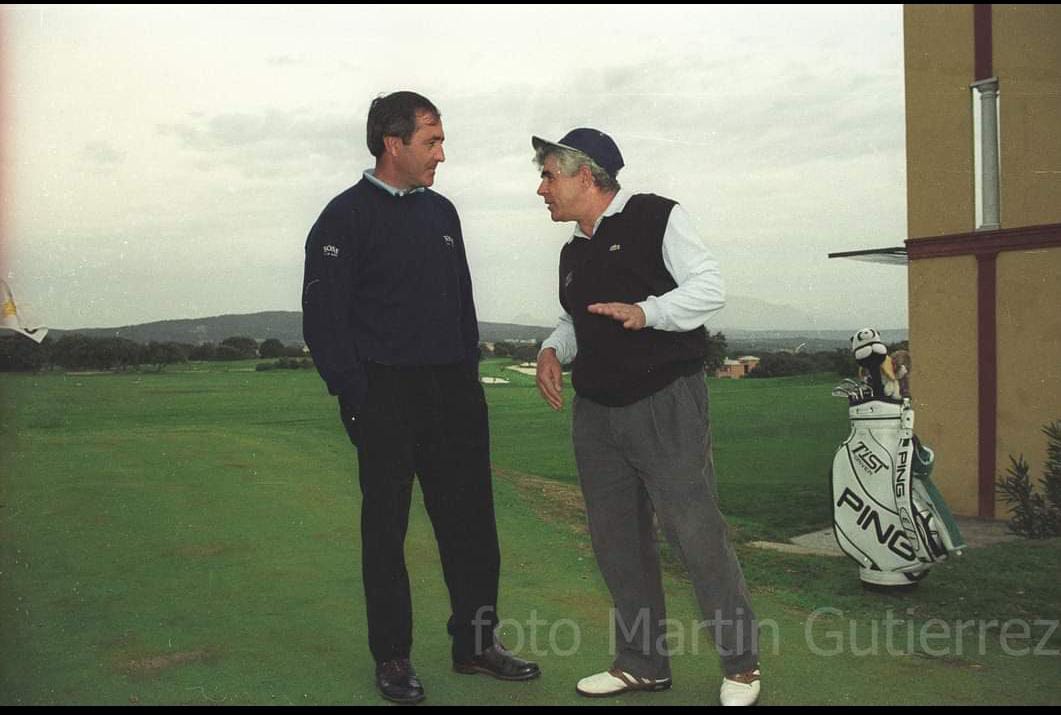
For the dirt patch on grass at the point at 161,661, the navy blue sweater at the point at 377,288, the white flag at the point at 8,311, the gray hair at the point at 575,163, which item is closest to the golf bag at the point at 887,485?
the gray hair at the point at 575,163

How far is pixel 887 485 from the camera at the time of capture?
473 centimetres

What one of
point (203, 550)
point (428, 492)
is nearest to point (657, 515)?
point (428, 492)

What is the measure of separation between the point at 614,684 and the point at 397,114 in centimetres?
201

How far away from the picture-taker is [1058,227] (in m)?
7.16

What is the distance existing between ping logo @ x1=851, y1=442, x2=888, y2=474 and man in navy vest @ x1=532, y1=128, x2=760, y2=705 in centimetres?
169

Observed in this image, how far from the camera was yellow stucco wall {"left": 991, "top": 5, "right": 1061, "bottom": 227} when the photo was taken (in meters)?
7.16

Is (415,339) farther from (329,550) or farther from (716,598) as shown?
(329,550)

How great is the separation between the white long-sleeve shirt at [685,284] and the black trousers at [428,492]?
806 mm

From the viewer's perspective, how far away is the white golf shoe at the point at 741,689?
3207 mm

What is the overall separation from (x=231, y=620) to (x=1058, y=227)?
594 centimetres

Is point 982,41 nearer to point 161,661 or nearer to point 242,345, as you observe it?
point 242,345

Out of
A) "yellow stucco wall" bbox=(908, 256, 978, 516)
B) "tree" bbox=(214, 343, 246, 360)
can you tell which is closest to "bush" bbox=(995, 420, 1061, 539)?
"yellow stucco wall" bbox=(908, 256, 978, 516)

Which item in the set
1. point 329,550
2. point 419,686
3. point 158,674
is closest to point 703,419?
point 419,686

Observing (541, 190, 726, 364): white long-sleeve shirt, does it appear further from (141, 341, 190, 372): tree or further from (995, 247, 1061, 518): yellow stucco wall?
(995, 247, 1061, 518): yellow stucco wall
